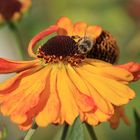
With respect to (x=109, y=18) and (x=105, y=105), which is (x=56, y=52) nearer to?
(x=105, y=105)

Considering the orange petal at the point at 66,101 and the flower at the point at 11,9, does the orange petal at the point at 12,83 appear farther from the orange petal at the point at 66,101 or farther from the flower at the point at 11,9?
the flower at the point at 11,9

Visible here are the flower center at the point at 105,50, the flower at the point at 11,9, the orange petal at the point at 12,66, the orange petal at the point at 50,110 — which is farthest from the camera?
the flower at the point at 11,9

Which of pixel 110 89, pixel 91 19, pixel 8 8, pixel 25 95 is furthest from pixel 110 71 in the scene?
pixel 91 19

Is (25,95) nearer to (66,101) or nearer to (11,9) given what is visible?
(66,101)

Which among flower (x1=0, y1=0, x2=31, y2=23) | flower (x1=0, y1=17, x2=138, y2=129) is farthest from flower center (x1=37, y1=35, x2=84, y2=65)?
flower (x1=0, y1=0, x2=31, y2=23)

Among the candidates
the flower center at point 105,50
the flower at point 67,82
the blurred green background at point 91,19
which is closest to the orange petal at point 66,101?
the flower at point 67,82

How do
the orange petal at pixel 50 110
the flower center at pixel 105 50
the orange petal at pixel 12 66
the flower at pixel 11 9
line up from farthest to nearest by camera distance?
the flower at pixel 11 9 → the flower center at pixel 105 50 → the orange petal at pixel 12 66 → the orange petal at pixel 50 110

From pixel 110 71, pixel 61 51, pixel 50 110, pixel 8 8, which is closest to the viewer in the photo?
pixel 50 110

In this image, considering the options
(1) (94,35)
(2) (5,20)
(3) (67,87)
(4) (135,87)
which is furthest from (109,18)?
(3) (67,87)
